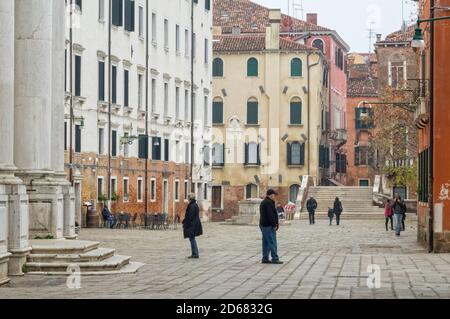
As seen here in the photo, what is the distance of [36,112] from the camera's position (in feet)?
86.4

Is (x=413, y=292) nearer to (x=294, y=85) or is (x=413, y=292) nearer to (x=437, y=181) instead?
(x=437, y=181)

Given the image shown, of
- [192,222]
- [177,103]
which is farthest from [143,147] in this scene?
[192,222]

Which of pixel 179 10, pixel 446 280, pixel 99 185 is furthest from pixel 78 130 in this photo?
pixel 446 280

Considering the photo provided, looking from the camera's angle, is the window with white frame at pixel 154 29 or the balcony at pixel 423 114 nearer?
the balcony at pixel 423 114

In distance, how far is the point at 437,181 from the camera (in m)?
34.0

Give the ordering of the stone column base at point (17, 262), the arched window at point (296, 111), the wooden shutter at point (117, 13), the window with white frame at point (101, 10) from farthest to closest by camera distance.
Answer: the arched window at point (296, 111)
the wooden shutter at point (117, 13)
the window with white frame at point (101, 10)
the stone column base at point (17, 262)

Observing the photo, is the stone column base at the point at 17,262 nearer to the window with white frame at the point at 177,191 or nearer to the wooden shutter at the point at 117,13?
the wooden shutter at the point at 117,13

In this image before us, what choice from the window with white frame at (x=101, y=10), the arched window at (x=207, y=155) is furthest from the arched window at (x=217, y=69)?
the window with white frame at (x=101, y=10)

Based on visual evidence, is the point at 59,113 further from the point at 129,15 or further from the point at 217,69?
the point at 217,69

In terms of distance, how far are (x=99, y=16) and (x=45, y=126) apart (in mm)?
28330

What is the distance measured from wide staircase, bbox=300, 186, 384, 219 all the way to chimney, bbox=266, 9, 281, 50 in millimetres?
10202

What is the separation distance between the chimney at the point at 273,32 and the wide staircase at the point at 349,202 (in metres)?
10.2

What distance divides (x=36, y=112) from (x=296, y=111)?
61.8 meters

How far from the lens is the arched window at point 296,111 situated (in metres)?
87.3
